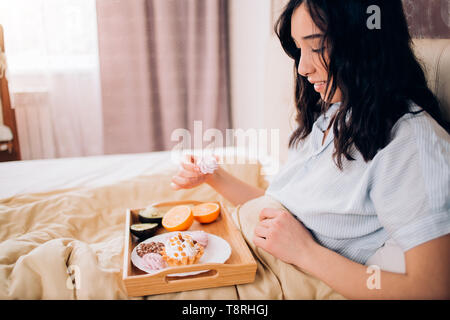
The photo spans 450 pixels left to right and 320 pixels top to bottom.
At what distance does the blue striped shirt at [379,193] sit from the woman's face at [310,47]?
14 cm

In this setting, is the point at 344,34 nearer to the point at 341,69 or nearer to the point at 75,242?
the point at 341,69

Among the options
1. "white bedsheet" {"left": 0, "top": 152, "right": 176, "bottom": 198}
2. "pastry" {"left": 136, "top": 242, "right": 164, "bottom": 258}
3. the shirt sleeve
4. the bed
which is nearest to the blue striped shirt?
the shirt sleeve

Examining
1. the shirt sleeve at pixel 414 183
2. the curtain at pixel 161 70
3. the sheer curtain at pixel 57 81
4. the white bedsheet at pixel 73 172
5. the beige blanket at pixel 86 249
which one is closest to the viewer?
the shirt sleeve at pixel 414 183

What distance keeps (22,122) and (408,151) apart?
2.32 m

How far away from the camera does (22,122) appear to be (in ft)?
7.32

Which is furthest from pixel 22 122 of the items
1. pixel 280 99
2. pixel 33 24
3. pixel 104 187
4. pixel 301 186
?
pixel 301 186

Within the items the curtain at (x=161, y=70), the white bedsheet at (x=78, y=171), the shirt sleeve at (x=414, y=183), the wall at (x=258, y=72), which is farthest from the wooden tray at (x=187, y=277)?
the curtain at (x=161, y=70)

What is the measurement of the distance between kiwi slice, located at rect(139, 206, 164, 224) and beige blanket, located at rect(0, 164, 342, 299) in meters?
0.08

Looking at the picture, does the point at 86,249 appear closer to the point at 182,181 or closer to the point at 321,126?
the point at 182,181

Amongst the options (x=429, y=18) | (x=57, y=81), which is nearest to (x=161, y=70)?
(x=57, y=81)

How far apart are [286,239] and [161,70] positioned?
1.93 metres

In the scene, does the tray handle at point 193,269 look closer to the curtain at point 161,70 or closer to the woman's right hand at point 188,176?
the woman's right hand at point 188,176

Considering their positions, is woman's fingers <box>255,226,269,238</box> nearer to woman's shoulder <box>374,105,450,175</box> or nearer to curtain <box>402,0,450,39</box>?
woman's shoulder <box>374,105,450,175</box>

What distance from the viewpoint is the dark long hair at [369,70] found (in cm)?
61
